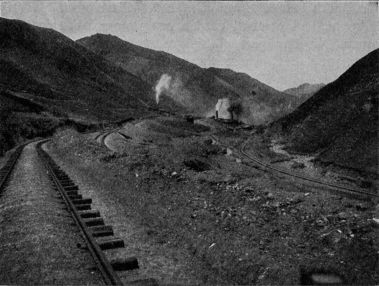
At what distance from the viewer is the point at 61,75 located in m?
109

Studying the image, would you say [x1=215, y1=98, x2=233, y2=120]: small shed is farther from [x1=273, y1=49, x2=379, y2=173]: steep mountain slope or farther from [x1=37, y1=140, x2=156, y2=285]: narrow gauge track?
[x1=37, y1=140, x2=156, y2=285]: narrow gauge track

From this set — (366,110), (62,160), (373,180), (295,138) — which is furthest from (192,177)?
(295,138)

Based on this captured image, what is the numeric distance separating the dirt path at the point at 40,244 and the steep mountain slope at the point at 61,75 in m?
59.7

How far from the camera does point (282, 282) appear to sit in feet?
18.7

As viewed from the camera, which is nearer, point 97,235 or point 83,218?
point 97,235

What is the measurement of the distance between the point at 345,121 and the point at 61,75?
98567 millimetres

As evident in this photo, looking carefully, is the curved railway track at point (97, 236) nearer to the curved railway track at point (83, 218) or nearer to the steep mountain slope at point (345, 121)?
the curved railway track at point (83, 218)

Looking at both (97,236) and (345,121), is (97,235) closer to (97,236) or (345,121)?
(97,236)

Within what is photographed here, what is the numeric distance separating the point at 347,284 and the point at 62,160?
753 inches

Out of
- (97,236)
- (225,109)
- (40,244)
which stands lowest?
(40,244)

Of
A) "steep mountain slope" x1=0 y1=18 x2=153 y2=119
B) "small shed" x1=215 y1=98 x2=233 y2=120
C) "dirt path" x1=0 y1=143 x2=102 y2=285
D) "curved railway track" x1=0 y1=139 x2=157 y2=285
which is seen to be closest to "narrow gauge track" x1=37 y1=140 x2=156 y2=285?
"curved railway track" x1=0 y1=139 x2=157 y2=285

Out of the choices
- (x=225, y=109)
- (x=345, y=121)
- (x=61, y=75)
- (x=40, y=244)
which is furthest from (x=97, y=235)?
(x=61, y=75)

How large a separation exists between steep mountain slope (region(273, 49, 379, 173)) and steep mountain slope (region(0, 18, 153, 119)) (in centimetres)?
4583

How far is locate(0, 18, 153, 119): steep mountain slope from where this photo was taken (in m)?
79.2
